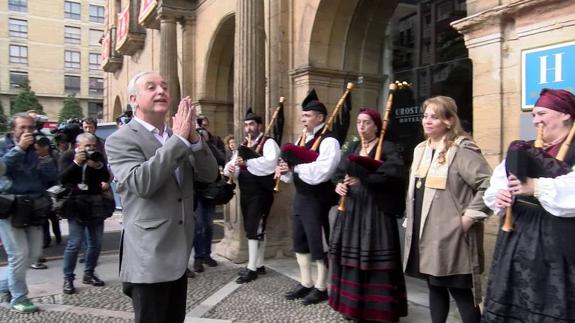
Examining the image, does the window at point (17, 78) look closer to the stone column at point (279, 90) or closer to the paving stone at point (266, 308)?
the stone column at point (279, 90)

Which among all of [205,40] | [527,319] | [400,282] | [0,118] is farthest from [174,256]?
[0,118]

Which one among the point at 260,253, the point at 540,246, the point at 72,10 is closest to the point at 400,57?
the point at 260,253

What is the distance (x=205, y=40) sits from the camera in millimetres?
10086

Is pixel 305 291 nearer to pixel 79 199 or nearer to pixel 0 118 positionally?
pixel 79 199

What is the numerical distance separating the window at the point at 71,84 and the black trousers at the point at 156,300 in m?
57.4

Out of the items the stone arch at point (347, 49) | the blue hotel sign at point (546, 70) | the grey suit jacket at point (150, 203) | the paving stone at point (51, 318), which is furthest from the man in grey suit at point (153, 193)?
the stone arch at point (347, 49)

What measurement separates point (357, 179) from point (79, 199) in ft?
9.74

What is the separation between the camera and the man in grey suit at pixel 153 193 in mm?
2256

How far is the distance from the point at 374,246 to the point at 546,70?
183cm

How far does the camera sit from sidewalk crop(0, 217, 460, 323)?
423 centimetres

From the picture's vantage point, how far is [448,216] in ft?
10.4

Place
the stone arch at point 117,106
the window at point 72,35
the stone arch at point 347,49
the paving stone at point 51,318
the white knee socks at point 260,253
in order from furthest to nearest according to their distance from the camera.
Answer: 1. the window at point 72,35
2. the stone arch at point 117,106
3. the stone arch at point 347,49
4. the white knee socks at point 260,253
5. the paving stone at point 51,318

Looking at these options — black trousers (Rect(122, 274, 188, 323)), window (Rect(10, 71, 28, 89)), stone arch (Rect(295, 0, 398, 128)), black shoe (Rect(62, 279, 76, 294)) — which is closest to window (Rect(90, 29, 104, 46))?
window (Rect(10, 71, 28, 89))

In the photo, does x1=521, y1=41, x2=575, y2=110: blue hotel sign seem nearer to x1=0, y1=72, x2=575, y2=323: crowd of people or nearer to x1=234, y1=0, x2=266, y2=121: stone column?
x1=0, y1=72, x2=575, y2=323: crowd of people
